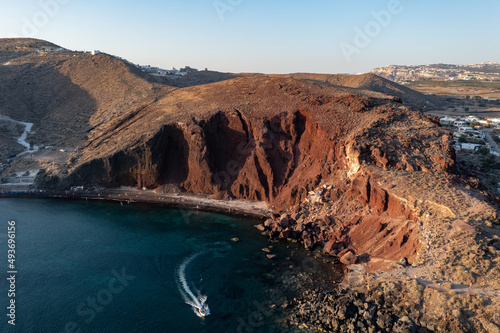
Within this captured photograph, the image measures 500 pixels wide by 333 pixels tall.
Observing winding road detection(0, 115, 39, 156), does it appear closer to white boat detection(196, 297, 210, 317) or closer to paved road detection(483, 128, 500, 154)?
white boat detection(196, 297, 210, 317)

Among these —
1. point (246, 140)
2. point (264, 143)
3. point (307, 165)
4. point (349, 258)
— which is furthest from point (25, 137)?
point (349, 258)

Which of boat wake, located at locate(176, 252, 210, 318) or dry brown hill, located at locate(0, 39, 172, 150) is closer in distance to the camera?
boat wake, located at locate(176, 252, 210, 318)

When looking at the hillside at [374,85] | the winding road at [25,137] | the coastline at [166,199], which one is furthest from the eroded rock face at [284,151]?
the hillside at [374,85]

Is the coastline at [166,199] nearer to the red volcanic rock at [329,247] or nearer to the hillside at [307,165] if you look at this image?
the hillside at [307,165]

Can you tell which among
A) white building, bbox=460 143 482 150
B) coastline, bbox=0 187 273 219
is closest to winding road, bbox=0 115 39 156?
coastline, bbox=0 187 273 219

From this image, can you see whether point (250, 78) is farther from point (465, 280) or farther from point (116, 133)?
point (465, 280)

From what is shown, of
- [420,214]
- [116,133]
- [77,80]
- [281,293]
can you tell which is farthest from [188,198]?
[77,80]
